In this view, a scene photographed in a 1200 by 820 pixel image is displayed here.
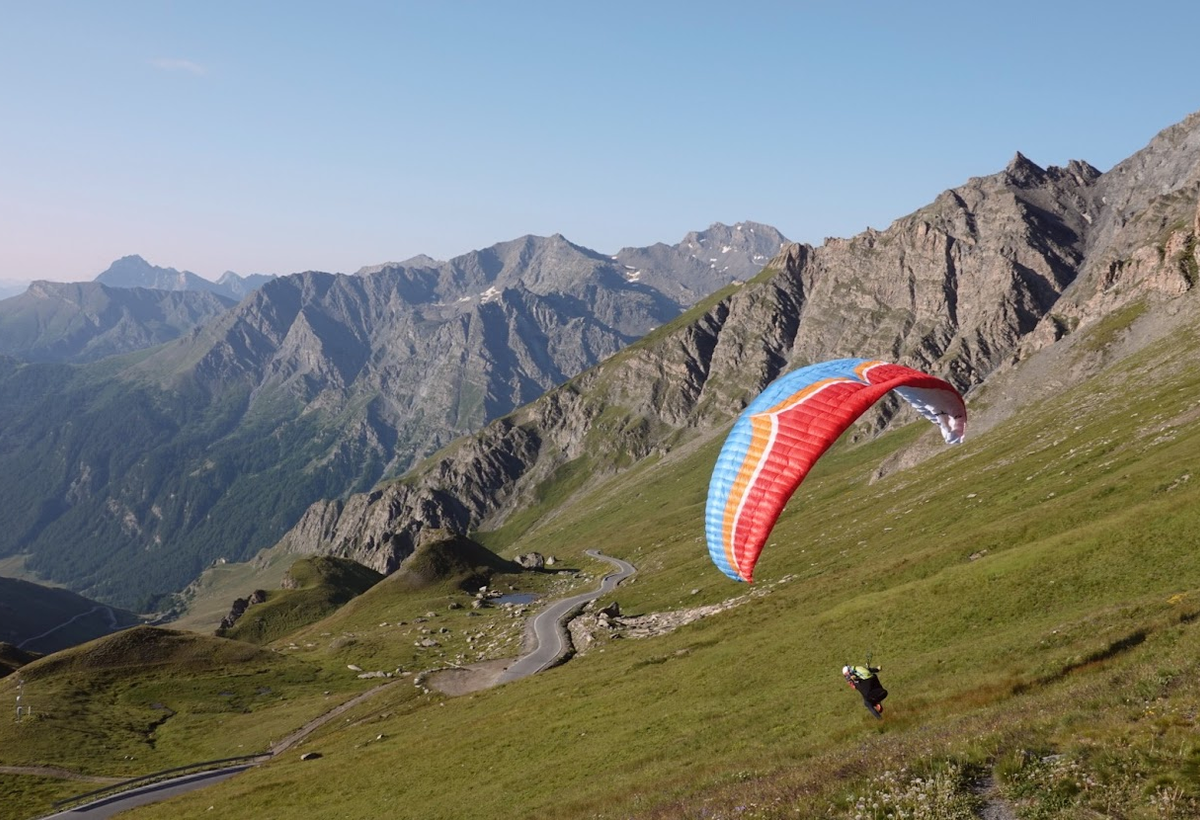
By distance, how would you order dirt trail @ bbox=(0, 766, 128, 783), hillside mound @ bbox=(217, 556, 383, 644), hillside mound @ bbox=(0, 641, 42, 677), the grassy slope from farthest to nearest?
hillside mound @ bbox=(217, 556, 383, 644), hillside mound @ bbox=(0, 641, 42, 677), dirt trail @ bbox=(0, 766, 128, 783), the grassy slope

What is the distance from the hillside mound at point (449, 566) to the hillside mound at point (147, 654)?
140 ft

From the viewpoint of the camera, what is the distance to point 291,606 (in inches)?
6988

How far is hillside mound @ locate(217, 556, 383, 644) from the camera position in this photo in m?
166

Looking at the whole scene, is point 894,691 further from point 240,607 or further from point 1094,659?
point 240,607

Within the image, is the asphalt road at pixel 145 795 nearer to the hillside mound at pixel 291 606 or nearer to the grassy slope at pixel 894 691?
the grassy slope at pixel 894 691

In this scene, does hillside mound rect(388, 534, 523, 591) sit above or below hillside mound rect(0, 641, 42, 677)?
below

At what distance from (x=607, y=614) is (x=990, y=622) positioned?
216 ft

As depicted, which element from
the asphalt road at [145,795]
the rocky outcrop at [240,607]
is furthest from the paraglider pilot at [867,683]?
the rocky outcrop at [240,607]

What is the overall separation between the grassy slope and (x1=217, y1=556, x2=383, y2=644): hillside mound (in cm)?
9370

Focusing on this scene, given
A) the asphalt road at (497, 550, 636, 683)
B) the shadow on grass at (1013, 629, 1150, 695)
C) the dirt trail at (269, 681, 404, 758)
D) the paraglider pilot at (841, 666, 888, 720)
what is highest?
the paraglider pilot at (841, 666, 888, 720)

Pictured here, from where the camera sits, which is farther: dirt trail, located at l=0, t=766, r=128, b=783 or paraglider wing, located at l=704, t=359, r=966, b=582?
dirt trail, located at l=0, t=766, r=128, b=783

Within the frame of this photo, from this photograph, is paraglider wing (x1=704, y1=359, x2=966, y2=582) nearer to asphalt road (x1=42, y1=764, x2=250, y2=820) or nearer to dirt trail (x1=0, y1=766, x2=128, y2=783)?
asphalt road (x1=42, y1=764, x2=250, y2=820)

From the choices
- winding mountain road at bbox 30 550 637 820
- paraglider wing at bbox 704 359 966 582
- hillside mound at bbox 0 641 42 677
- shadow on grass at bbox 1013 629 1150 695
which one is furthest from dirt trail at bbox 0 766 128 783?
shadow on grass at bbox 1013 629 1150 695

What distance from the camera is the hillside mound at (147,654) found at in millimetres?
106750
